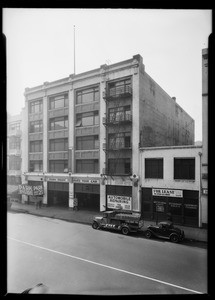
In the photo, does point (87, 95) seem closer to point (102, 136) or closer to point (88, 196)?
point (102, 136)

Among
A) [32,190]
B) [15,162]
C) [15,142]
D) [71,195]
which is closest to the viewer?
[71,195]

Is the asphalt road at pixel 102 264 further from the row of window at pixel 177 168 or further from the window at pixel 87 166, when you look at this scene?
the window at pixel 87 166

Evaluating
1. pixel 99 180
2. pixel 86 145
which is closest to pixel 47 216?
pixel 99 180

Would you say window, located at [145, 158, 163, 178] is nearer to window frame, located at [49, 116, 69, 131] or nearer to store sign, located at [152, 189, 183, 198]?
store sign, located at [152, 189, 183, 198]

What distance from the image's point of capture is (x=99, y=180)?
77.5ft

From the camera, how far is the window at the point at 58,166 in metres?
26.5

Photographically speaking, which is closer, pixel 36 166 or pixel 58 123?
pixel 58 123

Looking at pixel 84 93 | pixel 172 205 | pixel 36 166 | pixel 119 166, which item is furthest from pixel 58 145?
pixel 172 205

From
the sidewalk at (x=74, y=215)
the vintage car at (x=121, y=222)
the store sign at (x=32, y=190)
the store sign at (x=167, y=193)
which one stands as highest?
the store sign at (x=167, y=193)

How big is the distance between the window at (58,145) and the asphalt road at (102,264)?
12332mm

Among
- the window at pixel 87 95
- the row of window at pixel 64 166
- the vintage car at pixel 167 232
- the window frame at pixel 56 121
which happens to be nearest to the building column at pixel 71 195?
the row of window at pixel 64 166

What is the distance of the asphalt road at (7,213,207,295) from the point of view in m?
8.73

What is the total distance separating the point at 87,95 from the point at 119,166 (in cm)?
973

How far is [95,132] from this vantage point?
24.2 metres
